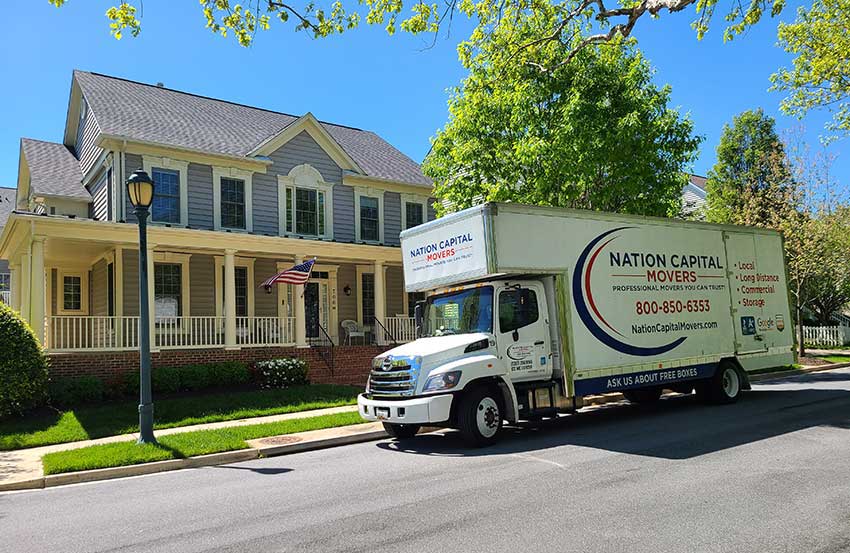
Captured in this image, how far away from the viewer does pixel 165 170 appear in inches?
760

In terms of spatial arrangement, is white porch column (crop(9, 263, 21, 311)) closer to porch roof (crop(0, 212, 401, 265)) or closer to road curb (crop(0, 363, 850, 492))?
porch roof (crop(0, 212, 401, 265))

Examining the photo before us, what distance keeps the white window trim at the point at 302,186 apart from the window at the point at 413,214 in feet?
11.0

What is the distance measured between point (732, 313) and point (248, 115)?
60.4 feet

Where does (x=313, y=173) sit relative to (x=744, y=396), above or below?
above

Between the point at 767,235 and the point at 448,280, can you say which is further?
the point at 767,235

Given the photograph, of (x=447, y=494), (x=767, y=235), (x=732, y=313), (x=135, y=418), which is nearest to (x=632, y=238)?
(x=732, y=313)

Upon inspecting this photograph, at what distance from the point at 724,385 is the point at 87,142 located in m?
20.4

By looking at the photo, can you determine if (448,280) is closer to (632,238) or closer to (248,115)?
(632,238)

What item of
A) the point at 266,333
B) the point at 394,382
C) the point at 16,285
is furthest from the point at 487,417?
the point at 16,285

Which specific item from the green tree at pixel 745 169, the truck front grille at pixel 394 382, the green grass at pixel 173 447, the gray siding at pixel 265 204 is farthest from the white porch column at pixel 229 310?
the green tree at pixel 745 169

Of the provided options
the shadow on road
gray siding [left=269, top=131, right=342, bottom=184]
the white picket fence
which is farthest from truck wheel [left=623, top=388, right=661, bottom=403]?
the white picket fence

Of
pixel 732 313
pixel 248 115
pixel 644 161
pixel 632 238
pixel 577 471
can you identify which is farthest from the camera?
pixel 248 115

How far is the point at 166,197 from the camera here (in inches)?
753

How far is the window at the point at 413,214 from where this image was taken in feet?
81.0
